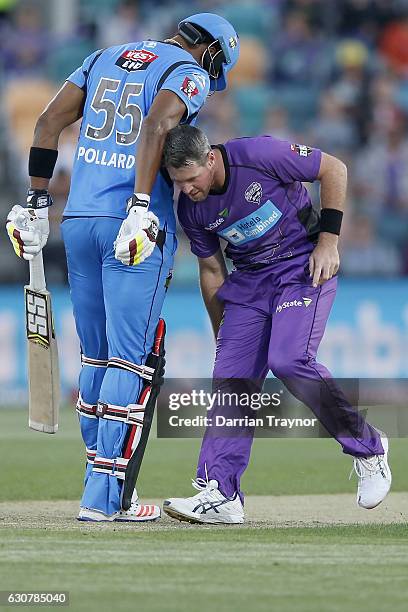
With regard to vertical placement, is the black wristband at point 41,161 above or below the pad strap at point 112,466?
above

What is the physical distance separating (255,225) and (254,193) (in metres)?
0.17

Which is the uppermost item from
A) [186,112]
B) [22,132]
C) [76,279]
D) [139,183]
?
[22,132]

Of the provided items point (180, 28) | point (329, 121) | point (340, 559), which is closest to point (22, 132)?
point (329, 121)

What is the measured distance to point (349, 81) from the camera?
1748 cm

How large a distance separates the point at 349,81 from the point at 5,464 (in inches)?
390

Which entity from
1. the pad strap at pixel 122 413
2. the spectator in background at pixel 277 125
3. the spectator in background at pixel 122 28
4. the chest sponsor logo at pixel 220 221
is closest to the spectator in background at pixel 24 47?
the spectator in background at pixel 122 28

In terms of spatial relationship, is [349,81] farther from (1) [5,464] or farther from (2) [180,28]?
(2) [180,28]

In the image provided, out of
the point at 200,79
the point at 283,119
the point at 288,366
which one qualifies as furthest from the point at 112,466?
the point at 283,119

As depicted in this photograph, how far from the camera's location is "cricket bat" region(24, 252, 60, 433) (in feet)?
21.3

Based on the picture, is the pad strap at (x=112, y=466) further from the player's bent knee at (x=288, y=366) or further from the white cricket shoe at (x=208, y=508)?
the player's bent knee at (x=288, y=366)

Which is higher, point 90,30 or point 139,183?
point 90,30

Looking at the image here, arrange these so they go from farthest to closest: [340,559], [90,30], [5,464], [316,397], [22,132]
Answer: [90,30]
[22,132]
[5,464]
[316,397]
[340,559]

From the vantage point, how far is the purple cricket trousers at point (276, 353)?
20.0ft

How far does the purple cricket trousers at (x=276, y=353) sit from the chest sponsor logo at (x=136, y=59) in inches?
44.1
